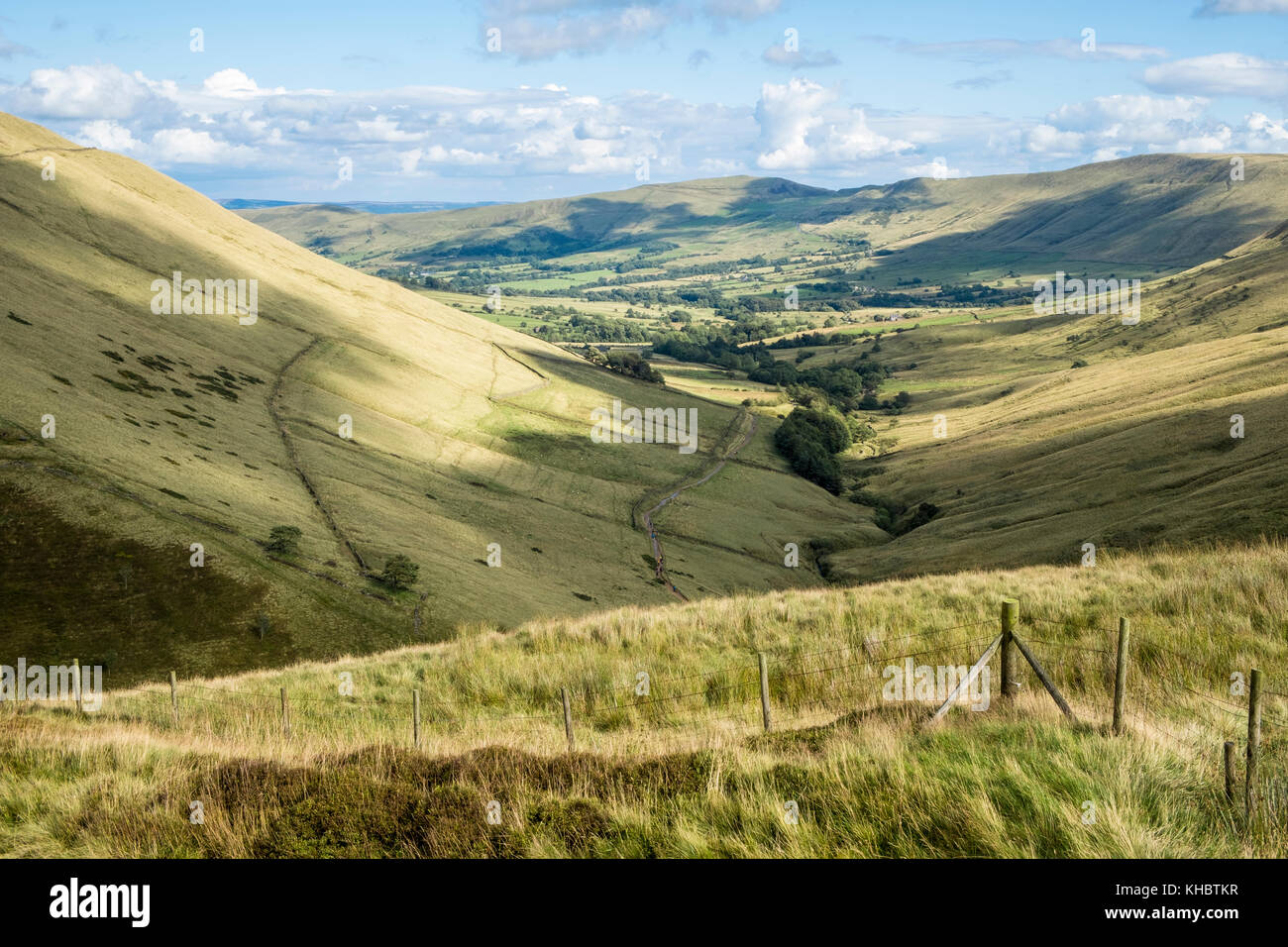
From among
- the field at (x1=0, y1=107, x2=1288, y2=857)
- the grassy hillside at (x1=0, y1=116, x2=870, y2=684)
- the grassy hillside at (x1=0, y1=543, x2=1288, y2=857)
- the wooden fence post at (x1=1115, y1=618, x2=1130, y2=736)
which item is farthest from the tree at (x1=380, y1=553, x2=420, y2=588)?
the wooden fence post at (x1=1115, y1=618, x2=1130, y2=736)

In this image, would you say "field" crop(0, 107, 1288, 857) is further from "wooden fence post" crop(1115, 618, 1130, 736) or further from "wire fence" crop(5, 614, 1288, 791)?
"wooden fence post" crop(1115, 618, 1130, 736)

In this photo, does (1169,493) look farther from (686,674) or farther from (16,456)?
(16,456)

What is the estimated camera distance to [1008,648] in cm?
1271

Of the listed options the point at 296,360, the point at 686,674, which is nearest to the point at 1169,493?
the point at 686,674

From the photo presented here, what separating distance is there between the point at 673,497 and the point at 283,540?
63435mm

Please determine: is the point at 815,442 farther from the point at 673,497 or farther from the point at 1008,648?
the point at 1008,648

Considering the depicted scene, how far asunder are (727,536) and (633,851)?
8666 cm

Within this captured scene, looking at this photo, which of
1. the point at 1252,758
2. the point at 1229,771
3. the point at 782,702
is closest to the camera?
the point at 1252,758

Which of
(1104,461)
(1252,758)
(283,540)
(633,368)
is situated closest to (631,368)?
(633,368)

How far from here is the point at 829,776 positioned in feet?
33.7

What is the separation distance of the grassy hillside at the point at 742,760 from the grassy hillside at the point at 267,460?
2243 cm

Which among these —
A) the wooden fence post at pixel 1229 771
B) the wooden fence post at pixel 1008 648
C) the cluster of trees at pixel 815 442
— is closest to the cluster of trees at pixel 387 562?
the wooden fence post at pixel 1008 648

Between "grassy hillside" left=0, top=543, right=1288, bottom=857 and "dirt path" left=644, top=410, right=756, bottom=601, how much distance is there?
163 ft

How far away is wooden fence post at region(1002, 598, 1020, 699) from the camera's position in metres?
12.3
